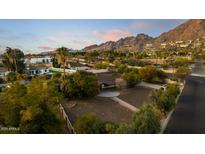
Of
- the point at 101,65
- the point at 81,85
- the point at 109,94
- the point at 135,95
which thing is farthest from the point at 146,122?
the point at 101,65

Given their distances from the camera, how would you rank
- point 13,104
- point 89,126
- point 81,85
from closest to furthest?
point 89,126
point 13,104
point 81,85

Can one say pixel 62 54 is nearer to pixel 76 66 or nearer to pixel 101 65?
pixel 76 66

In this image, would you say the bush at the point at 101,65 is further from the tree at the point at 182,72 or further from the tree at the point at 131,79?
the tree at the point at 182,72

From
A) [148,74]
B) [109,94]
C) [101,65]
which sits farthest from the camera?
[101,65]

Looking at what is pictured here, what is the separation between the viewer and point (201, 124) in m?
4.79

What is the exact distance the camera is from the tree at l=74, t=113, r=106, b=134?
14.1 ft

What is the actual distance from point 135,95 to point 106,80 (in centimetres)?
103

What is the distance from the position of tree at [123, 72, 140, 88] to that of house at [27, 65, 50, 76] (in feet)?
7.28

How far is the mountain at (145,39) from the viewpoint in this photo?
4969mm

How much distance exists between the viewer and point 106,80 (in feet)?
19.4

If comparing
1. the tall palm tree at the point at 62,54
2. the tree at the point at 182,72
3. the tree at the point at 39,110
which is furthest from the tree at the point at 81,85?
the tree at the point at 182,72
